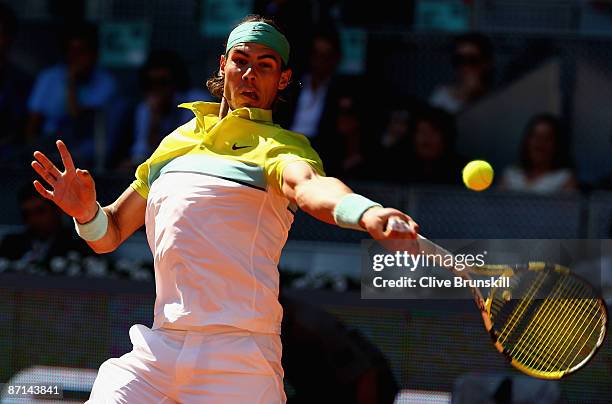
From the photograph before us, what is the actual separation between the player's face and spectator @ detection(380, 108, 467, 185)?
390cm

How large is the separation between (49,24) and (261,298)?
605cm

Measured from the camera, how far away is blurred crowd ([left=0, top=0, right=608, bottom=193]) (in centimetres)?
762

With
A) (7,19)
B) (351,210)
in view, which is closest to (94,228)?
(351,210)

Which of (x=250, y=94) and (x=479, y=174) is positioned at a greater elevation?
(x=250, y=94)

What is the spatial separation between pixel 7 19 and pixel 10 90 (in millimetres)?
541

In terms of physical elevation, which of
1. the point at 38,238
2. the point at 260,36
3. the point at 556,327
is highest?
the point at 260,36

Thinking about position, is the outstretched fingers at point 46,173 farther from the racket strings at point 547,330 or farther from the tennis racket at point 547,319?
the racket strings at point 547,330

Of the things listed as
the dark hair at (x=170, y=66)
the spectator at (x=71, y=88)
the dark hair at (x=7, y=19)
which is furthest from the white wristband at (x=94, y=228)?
the dark hair at (x=7, y=19)

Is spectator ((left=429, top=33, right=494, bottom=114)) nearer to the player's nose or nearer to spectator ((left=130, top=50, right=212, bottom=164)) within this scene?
spectator ((left=130, top=50, right=212, bottom=164))

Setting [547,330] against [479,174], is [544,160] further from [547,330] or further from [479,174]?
[479,174]

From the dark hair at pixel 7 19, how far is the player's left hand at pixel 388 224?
641 centimetres

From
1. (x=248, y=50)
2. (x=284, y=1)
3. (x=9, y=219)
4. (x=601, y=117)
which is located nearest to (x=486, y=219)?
(x=601, y=117)

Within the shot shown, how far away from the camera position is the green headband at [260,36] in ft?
12.4

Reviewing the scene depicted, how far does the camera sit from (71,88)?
8484mm
